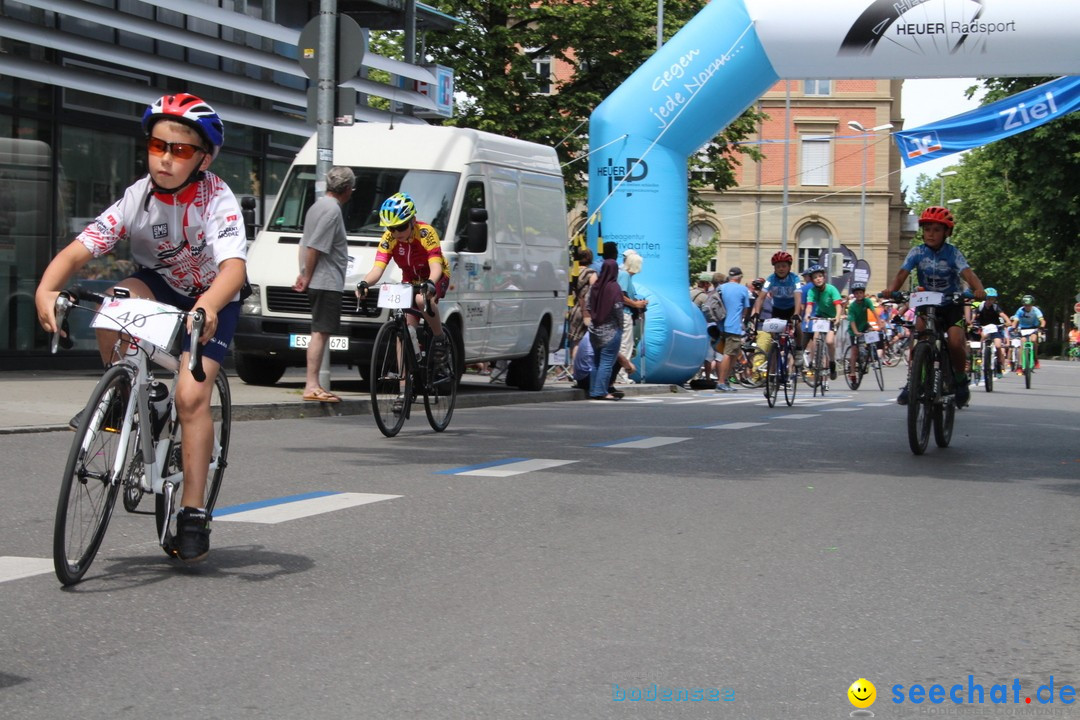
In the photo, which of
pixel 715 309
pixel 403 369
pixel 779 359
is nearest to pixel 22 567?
pixel 403 369

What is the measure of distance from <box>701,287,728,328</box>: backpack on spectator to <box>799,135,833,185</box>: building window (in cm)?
5702

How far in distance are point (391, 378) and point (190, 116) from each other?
6.22 meters

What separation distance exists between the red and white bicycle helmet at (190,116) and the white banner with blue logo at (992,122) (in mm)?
13897

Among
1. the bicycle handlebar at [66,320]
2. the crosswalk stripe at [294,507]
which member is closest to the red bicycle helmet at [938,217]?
the crosswalk stripe at [294,507]

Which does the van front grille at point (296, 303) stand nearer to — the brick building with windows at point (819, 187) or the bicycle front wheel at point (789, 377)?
the bicycle front wheel at point (789, 377)

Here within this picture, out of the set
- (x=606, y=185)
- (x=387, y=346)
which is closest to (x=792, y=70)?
(x=606, y=185)

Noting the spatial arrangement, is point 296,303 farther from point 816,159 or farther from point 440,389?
point 816,159

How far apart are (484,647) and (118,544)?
2242 mm

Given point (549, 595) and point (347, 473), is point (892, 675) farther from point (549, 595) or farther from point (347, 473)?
point (347, 473)

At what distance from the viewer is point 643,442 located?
11930mm

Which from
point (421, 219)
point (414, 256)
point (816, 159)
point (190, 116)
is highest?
point (816, 159)

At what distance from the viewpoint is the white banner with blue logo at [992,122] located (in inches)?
705

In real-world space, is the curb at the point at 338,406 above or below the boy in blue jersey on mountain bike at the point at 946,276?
below

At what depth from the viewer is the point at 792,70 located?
1812cm
